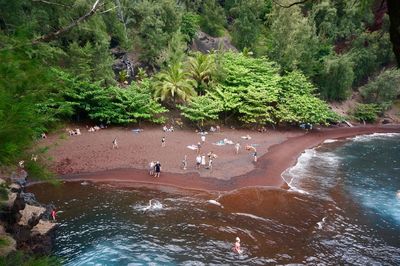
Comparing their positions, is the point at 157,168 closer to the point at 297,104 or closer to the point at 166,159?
the point at 166,159

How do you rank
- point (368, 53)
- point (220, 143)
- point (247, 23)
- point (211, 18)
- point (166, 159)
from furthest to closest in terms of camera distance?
point (211, 18), point (368, 53), point (247, 23), point (220, 143), point (166, 159)

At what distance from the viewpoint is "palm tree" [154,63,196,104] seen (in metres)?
35.6

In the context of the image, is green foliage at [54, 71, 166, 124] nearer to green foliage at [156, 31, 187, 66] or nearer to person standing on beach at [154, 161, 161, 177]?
green foliage at [156, 31, 187, 66]

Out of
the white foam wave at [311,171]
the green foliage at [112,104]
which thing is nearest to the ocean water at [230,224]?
the white foam wave at [311,171]

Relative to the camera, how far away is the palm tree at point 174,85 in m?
35.6

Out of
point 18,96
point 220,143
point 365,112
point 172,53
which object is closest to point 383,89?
point 365,112

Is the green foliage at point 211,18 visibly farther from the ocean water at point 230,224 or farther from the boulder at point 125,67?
the ocean water at point 230,224

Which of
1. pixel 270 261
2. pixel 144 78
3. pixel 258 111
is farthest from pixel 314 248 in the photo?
pixel 144 78

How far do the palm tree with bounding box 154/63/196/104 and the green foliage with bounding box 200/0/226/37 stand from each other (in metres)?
17.9

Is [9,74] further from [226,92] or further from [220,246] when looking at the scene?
[226,92]

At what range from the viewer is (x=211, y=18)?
5300cm

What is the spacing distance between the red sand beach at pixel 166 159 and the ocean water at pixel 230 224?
1322 mm

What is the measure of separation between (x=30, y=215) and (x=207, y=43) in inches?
1575

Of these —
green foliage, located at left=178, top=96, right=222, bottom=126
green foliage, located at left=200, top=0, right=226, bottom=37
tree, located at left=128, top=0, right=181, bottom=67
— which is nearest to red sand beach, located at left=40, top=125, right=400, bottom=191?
green foliage, located at left=178, top=96, right=222, bottom=126
